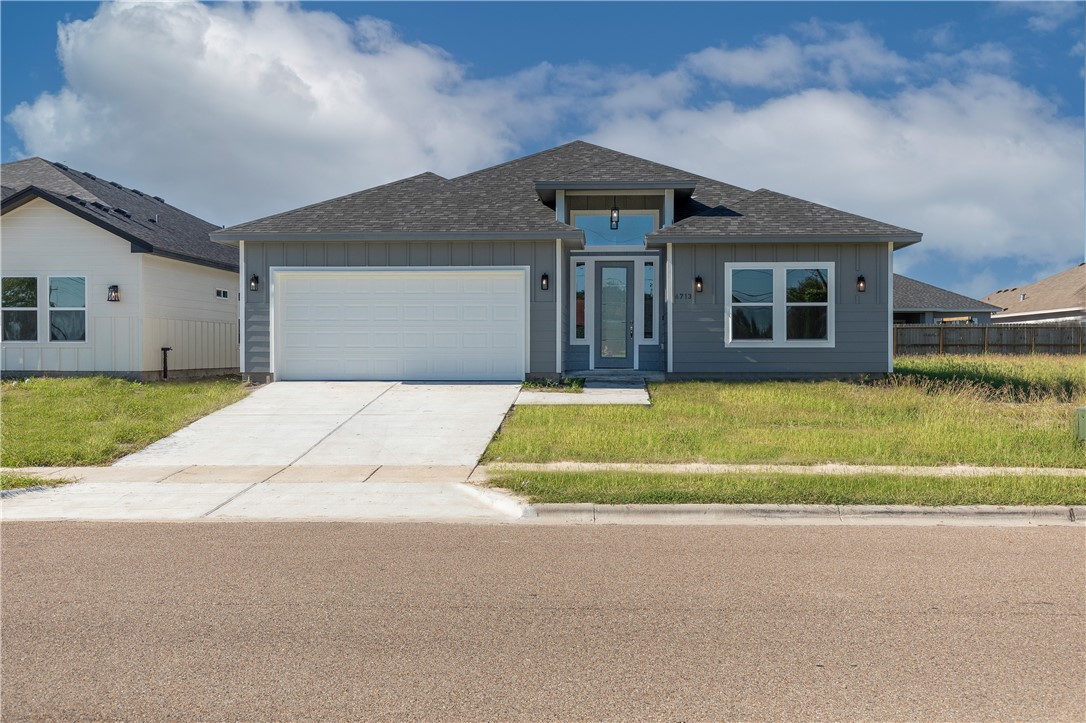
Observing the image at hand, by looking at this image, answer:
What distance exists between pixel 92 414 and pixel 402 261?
6.50 meters

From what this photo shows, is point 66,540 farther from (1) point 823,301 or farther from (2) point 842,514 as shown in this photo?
(1) point 823,301

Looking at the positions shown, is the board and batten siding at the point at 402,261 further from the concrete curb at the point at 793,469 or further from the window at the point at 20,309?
the concrete curb at the point at 793,469

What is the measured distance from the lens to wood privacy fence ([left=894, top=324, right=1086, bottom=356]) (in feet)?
98.5

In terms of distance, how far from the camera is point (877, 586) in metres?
5.41

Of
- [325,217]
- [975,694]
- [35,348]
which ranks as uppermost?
[325,217]

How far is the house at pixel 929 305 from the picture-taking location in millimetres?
38938

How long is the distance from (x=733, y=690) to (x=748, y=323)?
14.1 m

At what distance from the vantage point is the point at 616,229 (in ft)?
60.0

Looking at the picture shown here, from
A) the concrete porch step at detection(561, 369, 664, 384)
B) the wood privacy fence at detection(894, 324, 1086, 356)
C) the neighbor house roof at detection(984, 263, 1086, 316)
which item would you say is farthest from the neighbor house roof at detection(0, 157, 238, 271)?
the neighbor house roof at detection(984, 263, 1086, 316)

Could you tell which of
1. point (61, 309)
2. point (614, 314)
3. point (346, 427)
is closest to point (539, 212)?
point (614, 314)

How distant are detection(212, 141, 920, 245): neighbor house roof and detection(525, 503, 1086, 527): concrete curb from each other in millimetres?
9545

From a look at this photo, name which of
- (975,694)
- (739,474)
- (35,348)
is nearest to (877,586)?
(975,694)

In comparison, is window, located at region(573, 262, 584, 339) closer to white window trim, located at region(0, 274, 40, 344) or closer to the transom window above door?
the transom window above door

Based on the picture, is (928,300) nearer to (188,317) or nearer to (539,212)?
(539,212)
